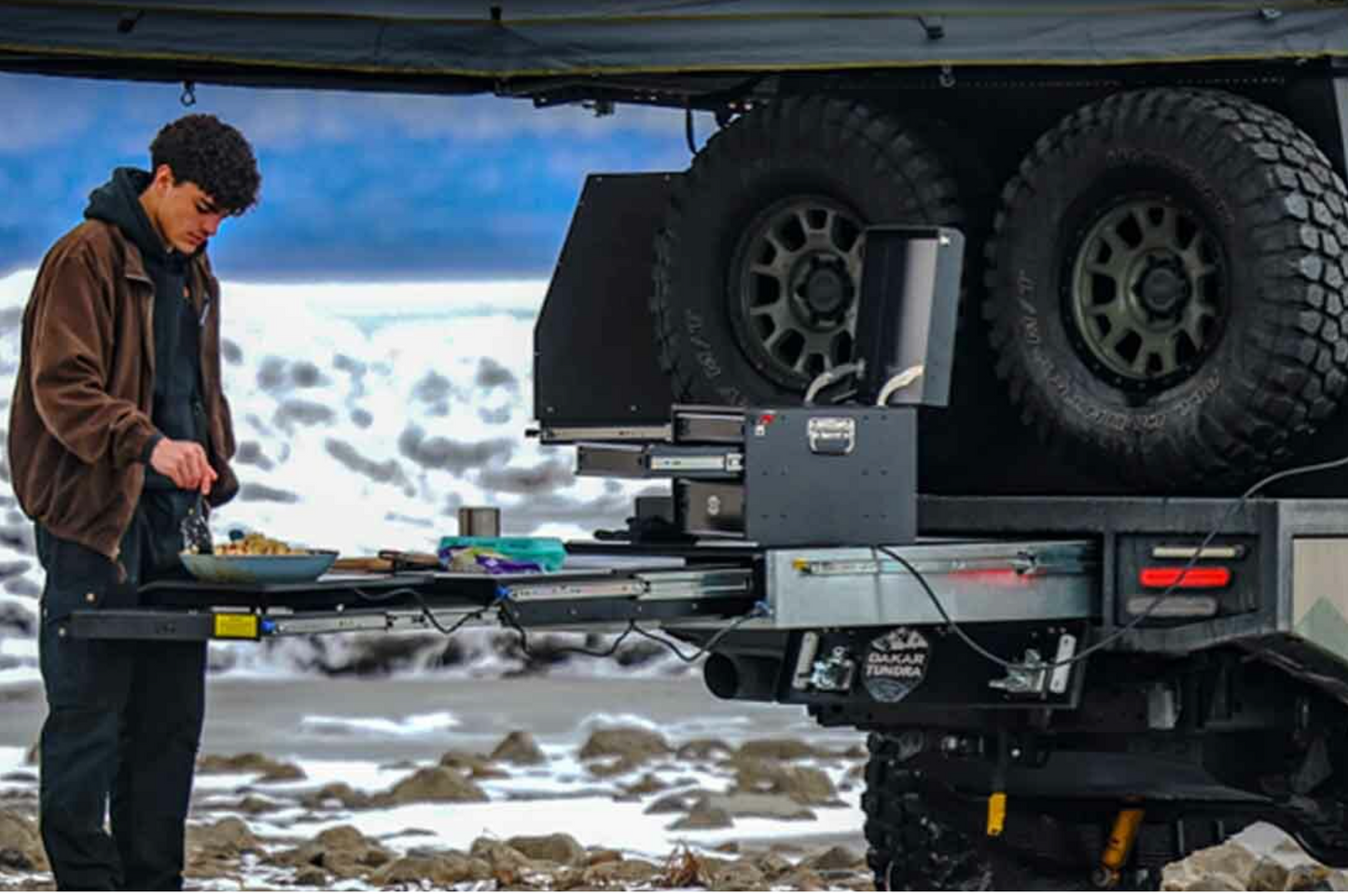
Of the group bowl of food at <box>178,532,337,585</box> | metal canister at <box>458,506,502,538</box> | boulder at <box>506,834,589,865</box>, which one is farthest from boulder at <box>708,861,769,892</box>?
bowl of food at <box>178,532,337,585</box>

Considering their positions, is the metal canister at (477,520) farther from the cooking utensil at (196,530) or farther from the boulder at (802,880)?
the boulder at (802,880)

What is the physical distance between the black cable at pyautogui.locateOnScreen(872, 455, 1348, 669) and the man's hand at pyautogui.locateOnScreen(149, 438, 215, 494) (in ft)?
5.06

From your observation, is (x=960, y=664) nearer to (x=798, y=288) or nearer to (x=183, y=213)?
(x=798, y=288)

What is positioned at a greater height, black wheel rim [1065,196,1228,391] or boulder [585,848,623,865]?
black wheel rim [1065,196,1228,391]

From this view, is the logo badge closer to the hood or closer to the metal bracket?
the metal bracket

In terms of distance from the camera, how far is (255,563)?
5.37 meters

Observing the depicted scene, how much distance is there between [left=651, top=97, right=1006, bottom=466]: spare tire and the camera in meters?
7.22

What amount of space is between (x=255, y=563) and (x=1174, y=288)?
7.99 ft

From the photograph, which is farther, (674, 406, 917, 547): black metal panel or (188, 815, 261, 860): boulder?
(188, 815, 261, 860): boulder

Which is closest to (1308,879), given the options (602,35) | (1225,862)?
(1225,862)

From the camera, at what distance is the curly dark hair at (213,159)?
5730mm

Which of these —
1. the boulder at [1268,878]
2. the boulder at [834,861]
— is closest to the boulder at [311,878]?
the boulder at [834,861]

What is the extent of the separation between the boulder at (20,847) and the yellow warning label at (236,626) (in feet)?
14.1

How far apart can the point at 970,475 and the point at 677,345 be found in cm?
81
